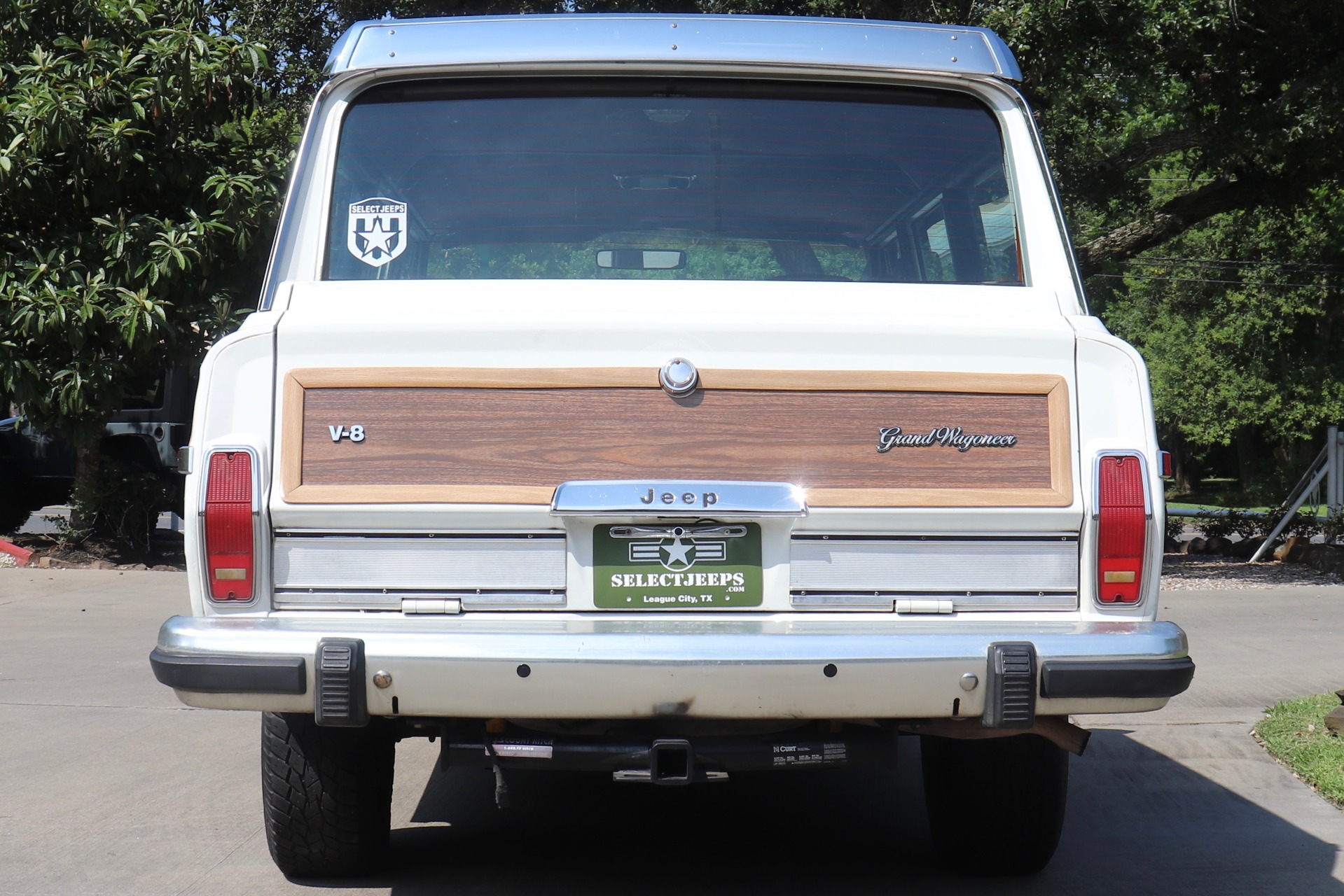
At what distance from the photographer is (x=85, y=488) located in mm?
12023

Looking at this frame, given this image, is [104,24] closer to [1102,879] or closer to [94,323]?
[94,323]

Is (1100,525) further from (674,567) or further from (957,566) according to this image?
(674,567)

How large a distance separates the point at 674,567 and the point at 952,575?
2.21ft

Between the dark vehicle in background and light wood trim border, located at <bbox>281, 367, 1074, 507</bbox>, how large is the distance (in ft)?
30.4

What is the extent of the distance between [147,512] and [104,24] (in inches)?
171

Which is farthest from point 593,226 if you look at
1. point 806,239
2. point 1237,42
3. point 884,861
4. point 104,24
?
point 1237,42

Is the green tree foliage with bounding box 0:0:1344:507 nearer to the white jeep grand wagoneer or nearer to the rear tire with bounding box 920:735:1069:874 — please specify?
the white jeep grand wagoneer

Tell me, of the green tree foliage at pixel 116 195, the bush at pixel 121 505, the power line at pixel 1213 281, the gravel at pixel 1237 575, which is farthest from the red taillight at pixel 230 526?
the power line at pixel 1213 281

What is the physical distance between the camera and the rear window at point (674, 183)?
365 cm

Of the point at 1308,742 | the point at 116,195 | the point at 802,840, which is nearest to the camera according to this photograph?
the point at 802,840

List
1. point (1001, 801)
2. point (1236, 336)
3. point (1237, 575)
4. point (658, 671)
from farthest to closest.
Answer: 1. point (1236, 336)
2. point (1237, 575)
3. point (1001, 801)
4. point (658, 671)

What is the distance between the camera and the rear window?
3650 millimetres

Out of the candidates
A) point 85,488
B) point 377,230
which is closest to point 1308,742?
point 377,230

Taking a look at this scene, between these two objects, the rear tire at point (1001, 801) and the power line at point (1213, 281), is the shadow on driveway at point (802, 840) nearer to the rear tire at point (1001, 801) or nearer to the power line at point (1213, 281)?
the rear tire at point (1001, 801)
